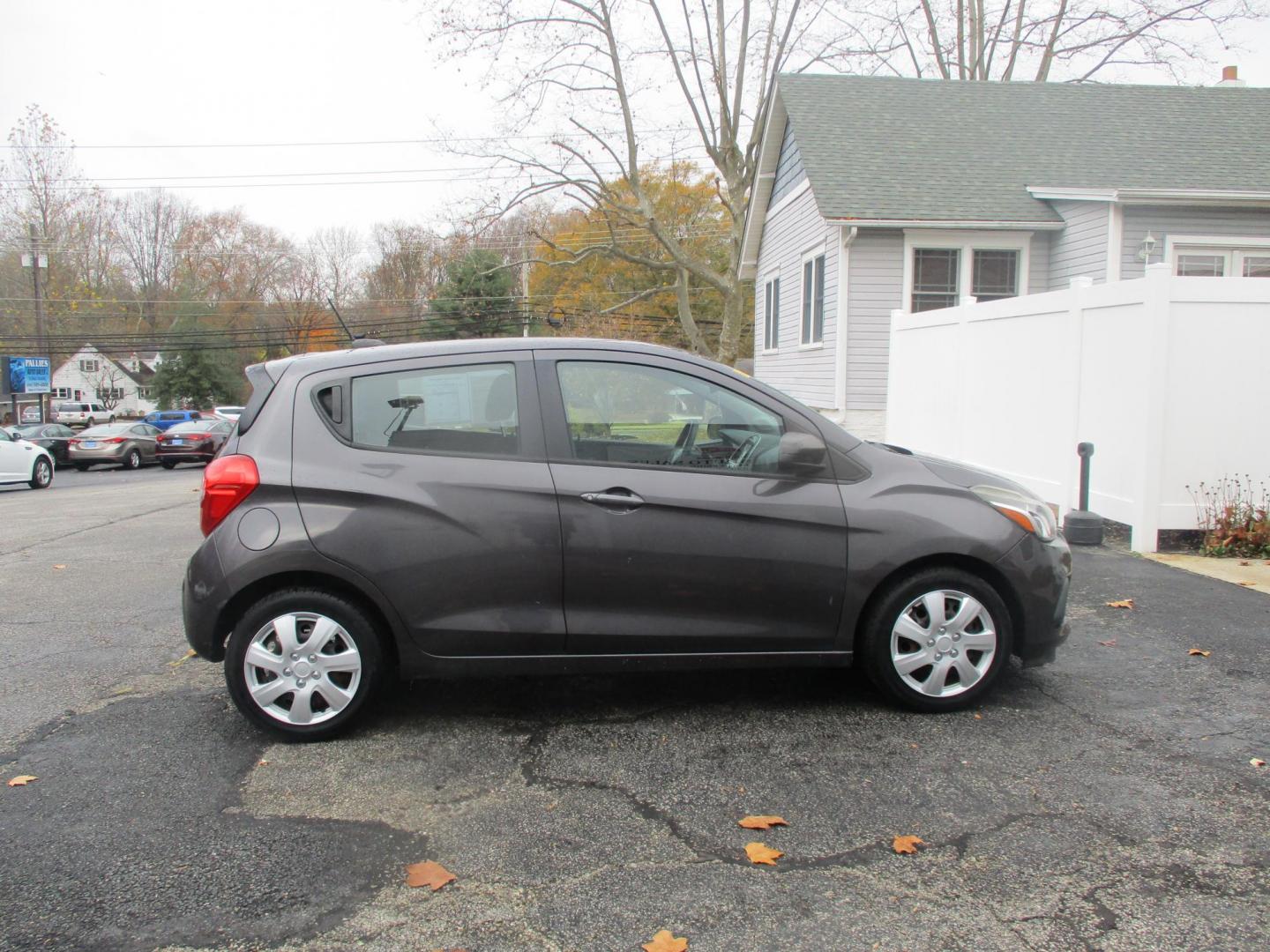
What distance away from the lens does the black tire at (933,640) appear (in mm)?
4172

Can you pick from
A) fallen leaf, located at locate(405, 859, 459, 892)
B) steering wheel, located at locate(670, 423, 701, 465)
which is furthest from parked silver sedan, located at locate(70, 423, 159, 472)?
fallen leaf, located at locate(405, 859, 459, 892)

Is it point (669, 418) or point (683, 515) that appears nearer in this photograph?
point (683, 515)

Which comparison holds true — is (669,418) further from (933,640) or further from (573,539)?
(933,640)

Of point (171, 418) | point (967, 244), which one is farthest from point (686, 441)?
point (171, 418)

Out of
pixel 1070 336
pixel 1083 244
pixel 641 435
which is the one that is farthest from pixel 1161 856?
pixel 1083 244

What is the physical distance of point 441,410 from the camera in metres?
4.14

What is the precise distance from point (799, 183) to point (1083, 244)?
5214 mm

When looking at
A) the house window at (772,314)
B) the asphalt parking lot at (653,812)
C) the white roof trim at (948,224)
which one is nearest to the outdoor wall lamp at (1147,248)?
the white roof trim at (948,224)

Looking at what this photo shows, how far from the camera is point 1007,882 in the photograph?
2895 mm

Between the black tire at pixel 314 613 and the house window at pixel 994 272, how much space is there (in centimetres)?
1347

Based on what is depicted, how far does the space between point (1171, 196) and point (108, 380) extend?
3274 inches

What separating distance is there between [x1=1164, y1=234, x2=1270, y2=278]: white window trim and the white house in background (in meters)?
74.9

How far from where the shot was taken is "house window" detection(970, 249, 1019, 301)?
1530cm

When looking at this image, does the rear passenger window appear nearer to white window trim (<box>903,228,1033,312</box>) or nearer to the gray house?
the gray house
